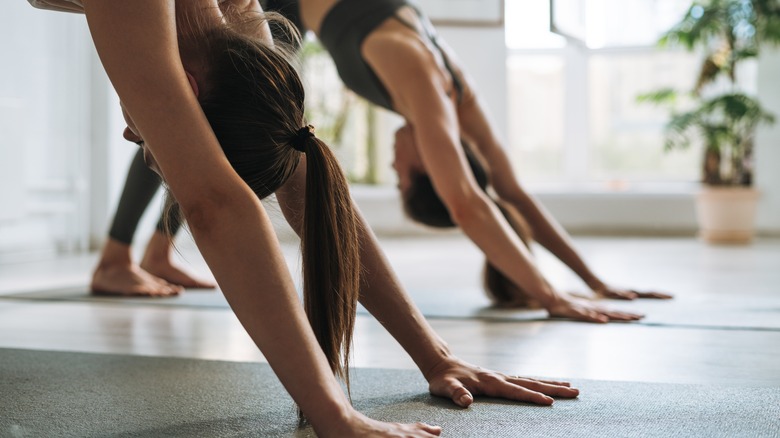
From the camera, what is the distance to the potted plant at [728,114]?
4.89 meters

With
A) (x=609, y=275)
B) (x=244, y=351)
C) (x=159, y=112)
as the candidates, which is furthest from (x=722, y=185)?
(x=159, y=112)

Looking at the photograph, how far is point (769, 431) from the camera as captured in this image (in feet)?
3.58

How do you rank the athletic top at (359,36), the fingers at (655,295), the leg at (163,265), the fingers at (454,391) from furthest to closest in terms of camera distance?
the leg at (163,265), the fingers at (655,295), the athletic top at (359,36), the fingers at (454,391)

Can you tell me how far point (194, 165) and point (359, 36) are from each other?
1.54 metres

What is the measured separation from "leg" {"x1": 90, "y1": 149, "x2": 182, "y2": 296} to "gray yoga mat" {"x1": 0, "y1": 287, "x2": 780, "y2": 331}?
7cm

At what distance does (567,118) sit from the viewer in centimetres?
616

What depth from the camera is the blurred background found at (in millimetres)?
4641

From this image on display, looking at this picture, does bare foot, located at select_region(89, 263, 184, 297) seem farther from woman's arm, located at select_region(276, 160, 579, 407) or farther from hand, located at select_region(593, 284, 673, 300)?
woman's arm, located at select_region(276, 160, 579, 407)

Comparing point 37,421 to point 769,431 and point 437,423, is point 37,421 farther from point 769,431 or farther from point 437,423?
point 769,431

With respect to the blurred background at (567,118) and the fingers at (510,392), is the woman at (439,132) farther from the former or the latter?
the blurred background at (567,118)

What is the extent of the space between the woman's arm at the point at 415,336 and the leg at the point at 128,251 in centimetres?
152

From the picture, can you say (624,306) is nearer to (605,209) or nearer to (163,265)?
(163,265)

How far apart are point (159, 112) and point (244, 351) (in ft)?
2.97

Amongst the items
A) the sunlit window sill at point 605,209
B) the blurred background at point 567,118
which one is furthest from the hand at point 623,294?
the sunlit window sill at point 605,209
